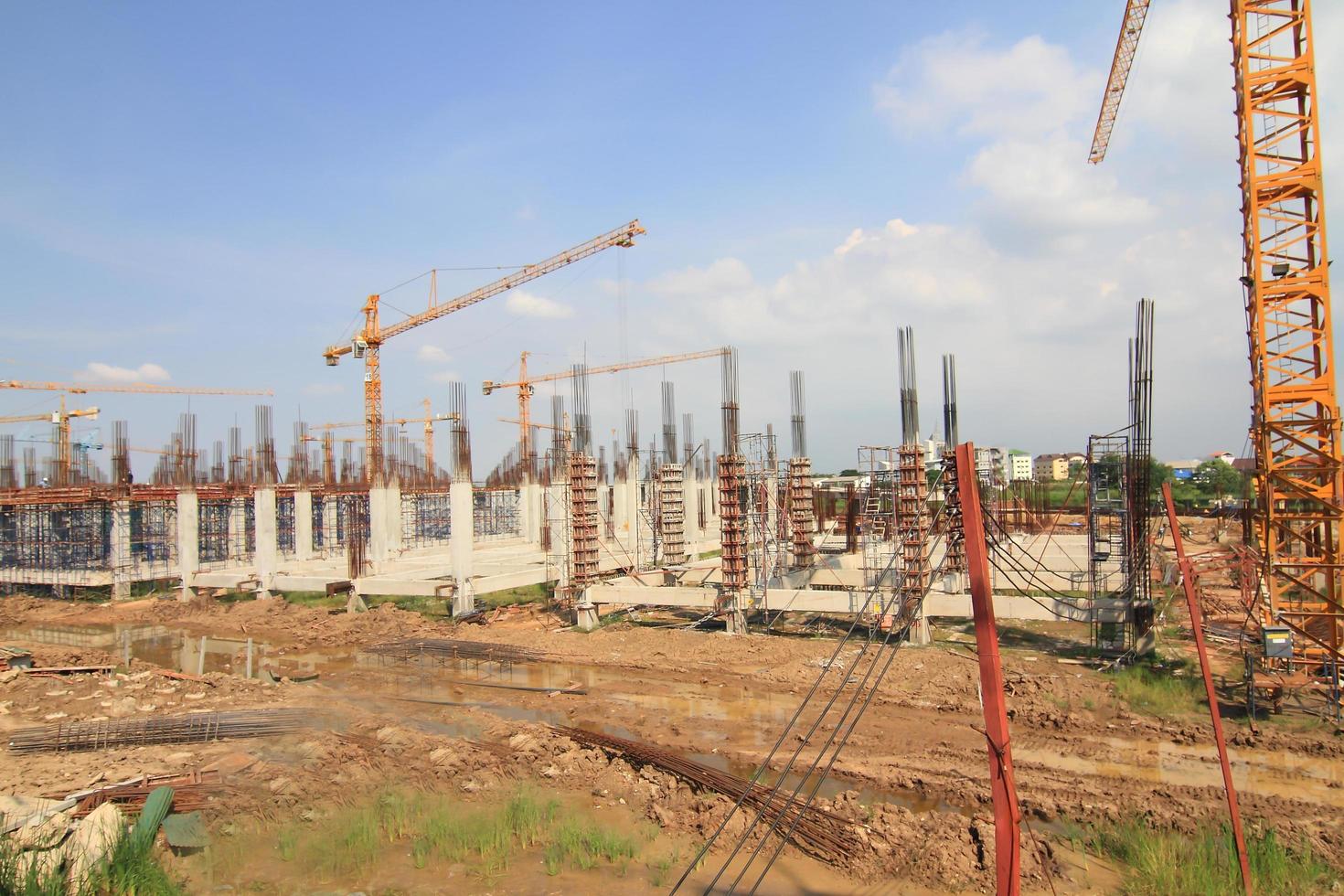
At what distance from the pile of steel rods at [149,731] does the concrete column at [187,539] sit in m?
14.0

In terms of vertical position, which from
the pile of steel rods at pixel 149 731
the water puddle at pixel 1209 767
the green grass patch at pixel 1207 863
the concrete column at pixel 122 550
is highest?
the concrete column at pixel 122 550

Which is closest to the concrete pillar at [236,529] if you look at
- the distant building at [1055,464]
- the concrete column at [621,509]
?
the concrete column at [621,509]

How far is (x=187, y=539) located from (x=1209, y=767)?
2622 cm

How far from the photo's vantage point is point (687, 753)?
9.66 meters

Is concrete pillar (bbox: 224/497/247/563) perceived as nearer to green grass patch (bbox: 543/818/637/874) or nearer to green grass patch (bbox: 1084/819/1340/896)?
green grass patch (bbox: 543/818/637/874)

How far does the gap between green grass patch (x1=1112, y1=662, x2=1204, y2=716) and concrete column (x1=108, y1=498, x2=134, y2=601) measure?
2781cm

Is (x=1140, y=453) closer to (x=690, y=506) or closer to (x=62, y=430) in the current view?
(x=690, y=506)

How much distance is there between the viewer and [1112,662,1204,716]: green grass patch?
10477 millimetres

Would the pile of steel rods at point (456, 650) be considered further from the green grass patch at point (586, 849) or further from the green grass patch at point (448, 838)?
the green grass patch at point (586, 849)

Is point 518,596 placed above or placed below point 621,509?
below

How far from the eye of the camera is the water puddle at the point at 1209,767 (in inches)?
315

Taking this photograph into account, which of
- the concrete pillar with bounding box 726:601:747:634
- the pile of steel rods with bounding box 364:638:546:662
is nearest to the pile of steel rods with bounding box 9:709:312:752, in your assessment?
the pile of steel rods with bounding box 364:638:546:662

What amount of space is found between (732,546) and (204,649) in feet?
42.6

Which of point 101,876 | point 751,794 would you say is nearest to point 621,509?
point 751,794
